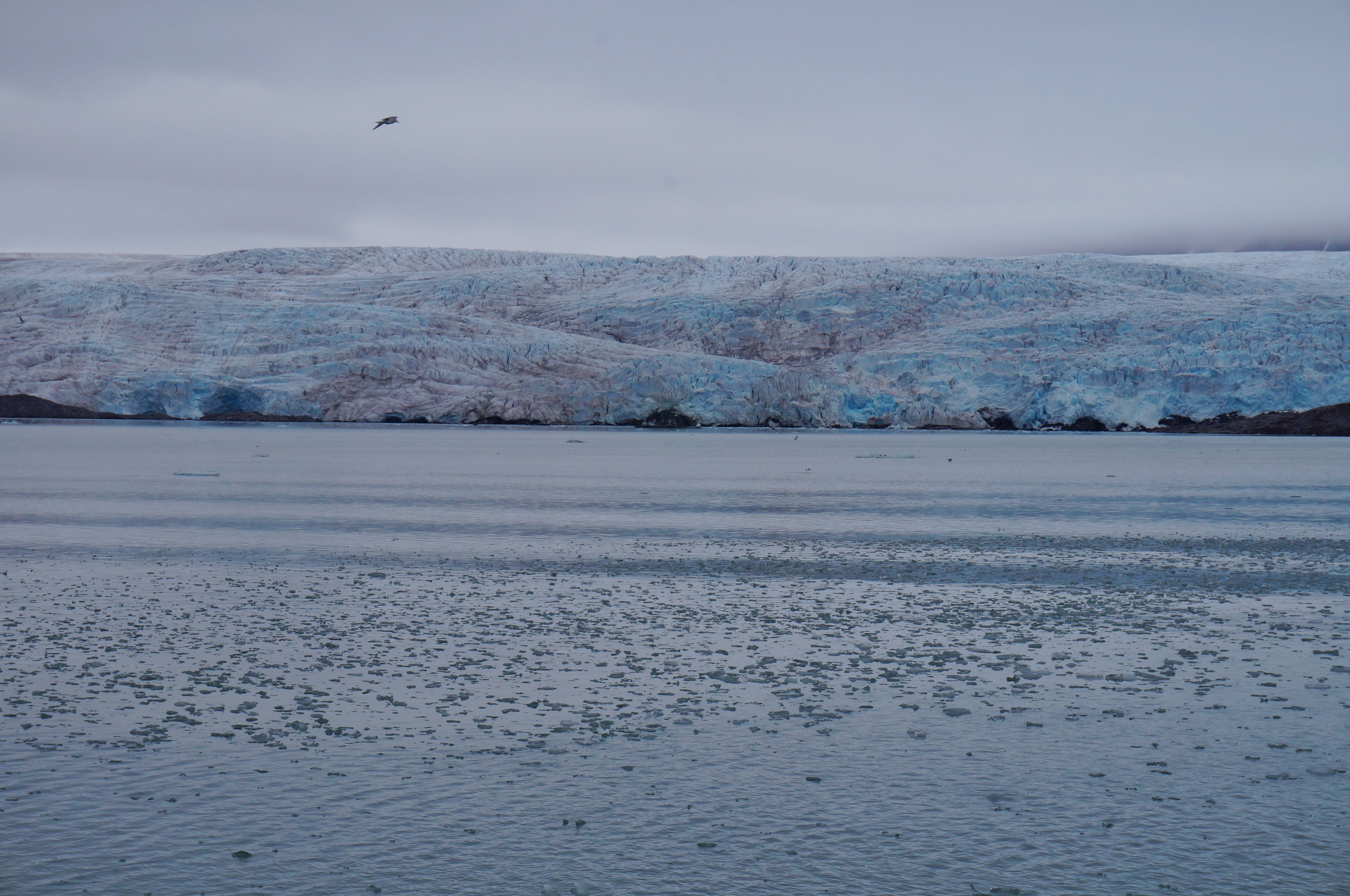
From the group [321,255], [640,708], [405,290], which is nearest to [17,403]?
[405,290]

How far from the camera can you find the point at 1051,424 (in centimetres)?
4712

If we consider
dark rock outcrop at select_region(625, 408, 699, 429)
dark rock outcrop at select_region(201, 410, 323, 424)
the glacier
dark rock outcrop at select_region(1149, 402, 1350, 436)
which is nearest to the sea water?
the glacier

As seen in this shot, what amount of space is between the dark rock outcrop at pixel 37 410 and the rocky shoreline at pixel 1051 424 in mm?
22

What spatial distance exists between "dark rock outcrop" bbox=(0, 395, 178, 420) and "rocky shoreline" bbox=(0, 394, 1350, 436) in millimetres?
22

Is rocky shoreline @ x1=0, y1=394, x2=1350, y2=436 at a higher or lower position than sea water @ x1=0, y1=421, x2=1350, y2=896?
higher

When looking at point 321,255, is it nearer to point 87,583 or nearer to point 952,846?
point 87,583

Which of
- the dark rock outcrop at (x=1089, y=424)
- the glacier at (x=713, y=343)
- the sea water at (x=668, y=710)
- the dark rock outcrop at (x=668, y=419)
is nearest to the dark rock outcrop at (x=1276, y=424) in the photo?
the glacier at (x=713, y=343)

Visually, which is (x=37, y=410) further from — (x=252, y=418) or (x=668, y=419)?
(x=668, y=419)

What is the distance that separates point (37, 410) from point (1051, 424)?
135 feet

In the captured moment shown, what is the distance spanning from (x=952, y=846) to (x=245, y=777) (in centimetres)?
266

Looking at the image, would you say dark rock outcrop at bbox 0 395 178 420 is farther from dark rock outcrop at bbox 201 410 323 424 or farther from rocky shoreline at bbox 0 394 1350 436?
dark rock outcrop at bbox 201 410 323 424

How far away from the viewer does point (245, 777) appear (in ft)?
15.5

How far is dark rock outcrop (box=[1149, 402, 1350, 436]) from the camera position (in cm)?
4766

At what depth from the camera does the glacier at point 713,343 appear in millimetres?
47031
